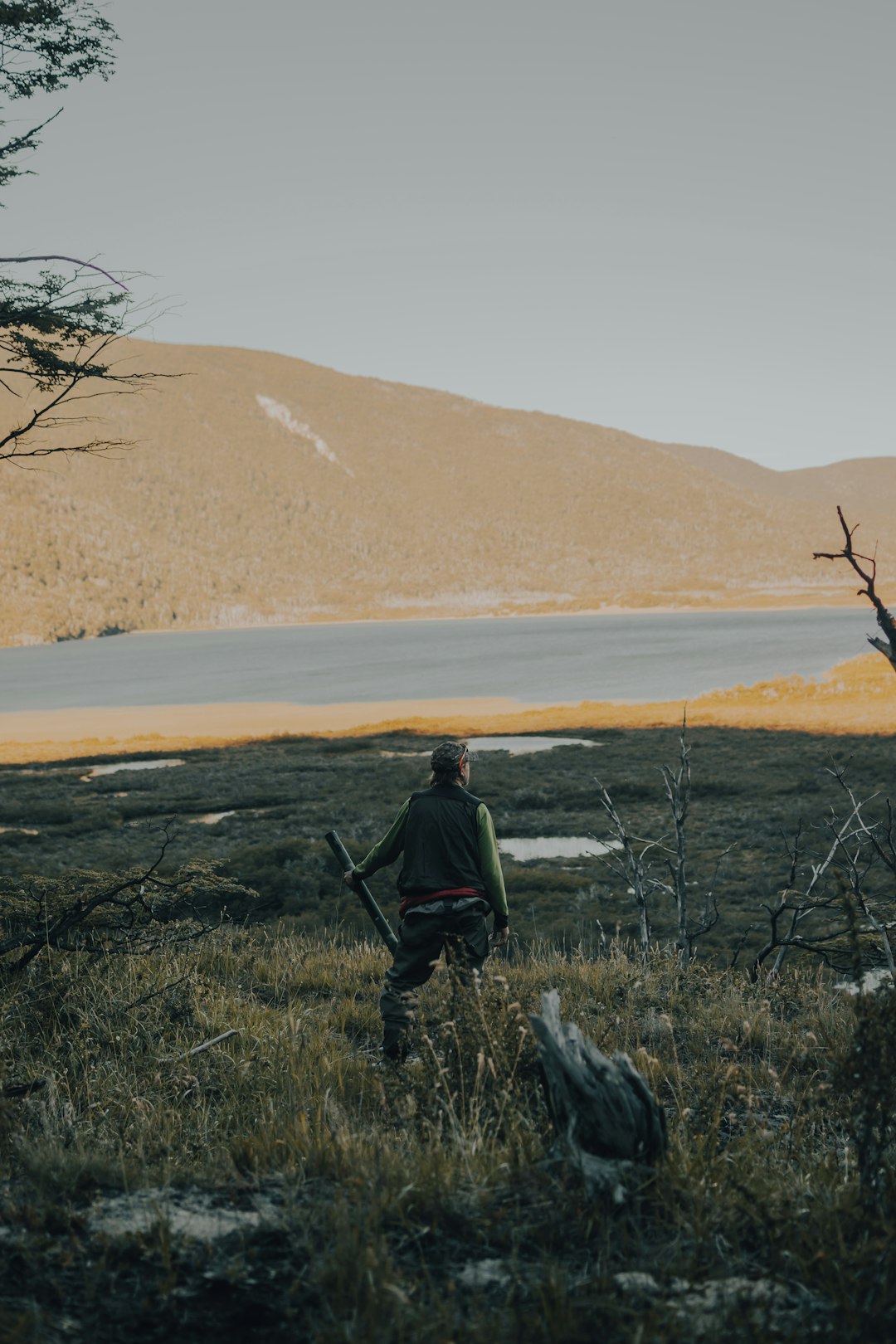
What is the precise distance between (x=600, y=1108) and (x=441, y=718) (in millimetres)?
40480

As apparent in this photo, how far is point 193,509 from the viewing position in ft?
578

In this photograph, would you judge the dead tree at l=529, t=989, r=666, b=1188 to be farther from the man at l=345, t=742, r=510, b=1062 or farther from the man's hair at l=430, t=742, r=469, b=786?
the man's hair at l=430, t=742, r=469, b=786

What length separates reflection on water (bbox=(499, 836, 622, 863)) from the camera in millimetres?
18516

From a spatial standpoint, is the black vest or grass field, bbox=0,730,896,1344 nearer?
grass field, bbox=0,730,896,1344

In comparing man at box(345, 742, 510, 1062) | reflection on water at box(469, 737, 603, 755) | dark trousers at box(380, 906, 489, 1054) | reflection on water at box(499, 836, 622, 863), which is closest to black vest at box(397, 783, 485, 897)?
man at box(345, 742, 510, 1062)

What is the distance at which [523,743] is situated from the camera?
3472 centimetres

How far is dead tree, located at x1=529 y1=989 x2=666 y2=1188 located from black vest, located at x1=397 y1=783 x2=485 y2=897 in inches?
62.9

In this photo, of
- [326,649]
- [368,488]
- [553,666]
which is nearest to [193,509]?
[368,488]

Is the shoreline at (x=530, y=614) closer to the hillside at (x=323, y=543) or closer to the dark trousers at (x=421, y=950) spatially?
the hillside at (x=323, y=543)

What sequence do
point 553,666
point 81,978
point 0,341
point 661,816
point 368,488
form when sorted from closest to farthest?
point 81,978
point 0,341
point 661,816
point 553,666
point 368,488

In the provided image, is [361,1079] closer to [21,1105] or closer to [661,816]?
[21,1105]

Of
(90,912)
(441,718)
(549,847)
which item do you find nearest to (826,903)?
(90,912)

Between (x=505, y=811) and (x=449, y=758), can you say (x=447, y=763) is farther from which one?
(x=505, y=811)

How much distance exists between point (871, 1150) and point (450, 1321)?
1852 millimetres
